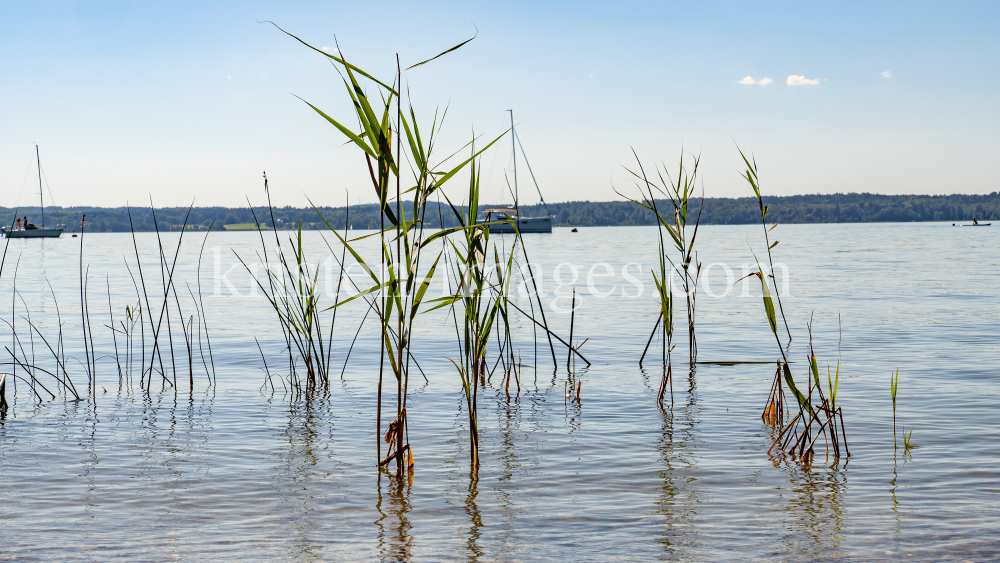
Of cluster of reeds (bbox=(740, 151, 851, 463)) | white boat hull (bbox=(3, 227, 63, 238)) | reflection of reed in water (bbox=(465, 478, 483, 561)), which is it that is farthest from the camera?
white boat hull (bbox=(3, 227, 63, 238))

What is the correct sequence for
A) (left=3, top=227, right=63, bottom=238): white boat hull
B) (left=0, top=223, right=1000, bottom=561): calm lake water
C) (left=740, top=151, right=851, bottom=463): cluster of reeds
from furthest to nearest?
1. (left=3, top=227, right=63, bottom=238): white boat hull
2. (left=740, top=151, right=851, bottom=463): cluster of reeds
3. (left=0, top=223, right=1000, bottom=561): calm lake water

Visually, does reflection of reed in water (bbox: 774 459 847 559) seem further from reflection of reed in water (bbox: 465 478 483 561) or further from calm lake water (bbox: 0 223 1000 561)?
reflection of reed in water (bbox: 465 478 483 561)

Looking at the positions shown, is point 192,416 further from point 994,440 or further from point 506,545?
point 994,440

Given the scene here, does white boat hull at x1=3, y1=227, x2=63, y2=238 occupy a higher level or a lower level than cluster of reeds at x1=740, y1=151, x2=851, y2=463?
higher

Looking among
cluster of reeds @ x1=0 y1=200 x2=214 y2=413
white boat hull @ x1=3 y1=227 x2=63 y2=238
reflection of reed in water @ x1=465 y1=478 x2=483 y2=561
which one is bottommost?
reflection of reed in water @ x1=465 y1=478 x2=483 y2=561

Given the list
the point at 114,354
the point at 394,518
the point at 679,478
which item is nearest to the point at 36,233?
the point at 114,354

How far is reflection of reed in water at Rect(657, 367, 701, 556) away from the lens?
422cm

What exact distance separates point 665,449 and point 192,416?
15.1ft

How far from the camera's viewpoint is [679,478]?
531cm

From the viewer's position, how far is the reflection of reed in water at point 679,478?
422 cm

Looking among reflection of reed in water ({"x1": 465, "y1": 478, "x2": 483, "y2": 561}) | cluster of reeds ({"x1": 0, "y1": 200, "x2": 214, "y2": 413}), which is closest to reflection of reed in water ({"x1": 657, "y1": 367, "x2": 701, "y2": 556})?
reflection of reed in water ({"x1": 465, "y1": 478, "x2": 483, "y2": 561})

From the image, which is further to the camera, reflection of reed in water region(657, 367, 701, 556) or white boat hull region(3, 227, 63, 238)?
white boat hull region(3, 227, 63, 238)

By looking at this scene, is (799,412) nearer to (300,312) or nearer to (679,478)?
(679,478)

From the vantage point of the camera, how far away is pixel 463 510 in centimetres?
469
